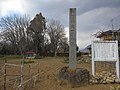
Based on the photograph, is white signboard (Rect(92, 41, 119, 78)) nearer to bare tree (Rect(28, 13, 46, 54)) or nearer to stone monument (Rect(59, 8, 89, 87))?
stone monument (Rect(59, 8, 89, 87))

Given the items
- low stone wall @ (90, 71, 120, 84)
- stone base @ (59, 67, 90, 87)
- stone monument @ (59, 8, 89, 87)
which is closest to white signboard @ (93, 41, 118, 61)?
low stone wall @ (90, 71, 120, 84)

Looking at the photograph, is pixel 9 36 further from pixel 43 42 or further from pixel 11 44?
pixel 43 42

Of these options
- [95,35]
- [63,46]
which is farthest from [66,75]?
[63,46]

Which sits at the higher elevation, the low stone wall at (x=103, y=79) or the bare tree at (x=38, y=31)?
the bare tree at (x=38, y=31)

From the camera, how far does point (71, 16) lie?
11.1 meters

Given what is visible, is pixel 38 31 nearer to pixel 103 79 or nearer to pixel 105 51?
pixel 105 51

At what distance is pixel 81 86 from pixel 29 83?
3173 millimetres

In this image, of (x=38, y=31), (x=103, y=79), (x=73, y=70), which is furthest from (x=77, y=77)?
(x=38, y=31)

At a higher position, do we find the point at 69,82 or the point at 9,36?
the point at 9,36

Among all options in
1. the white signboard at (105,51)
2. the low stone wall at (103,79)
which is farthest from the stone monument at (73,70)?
the white signboard at (105,51)

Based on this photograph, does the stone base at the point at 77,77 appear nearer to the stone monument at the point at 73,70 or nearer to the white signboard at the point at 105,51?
the stone monument at the point at 73,70

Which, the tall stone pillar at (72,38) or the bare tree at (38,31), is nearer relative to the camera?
the tall stone pillar at (72,38)

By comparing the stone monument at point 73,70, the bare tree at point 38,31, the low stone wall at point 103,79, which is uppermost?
the bare tree at point 38,31

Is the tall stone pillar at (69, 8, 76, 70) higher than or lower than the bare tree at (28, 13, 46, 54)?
lower
